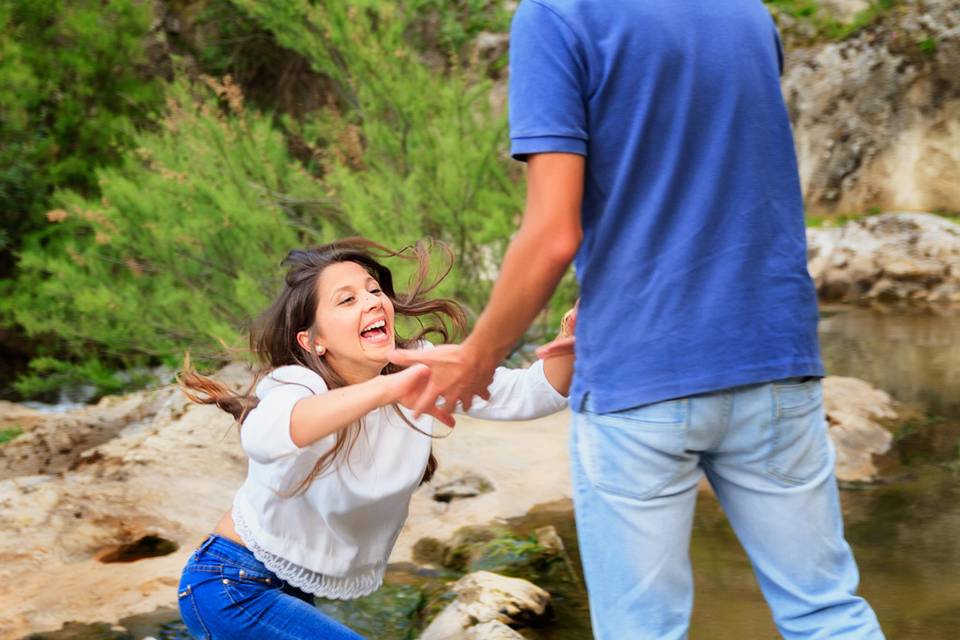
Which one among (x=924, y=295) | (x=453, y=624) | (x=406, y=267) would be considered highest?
(x=406, y=267)

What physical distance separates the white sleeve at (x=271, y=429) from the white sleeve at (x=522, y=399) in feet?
1.34

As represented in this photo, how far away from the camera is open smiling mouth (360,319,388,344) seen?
2354 mm

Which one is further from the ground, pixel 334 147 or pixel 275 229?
pixel 334 147

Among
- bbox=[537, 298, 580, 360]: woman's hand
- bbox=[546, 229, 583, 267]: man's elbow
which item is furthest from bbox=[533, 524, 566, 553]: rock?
bbox=[546, 229, 583, 267]: man's elbow

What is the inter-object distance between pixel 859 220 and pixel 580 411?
9.51 m

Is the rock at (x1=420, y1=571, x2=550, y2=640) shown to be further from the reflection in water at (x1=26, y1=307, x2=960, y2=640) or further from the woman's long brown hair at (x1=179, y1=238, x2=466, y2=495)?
the woman's long brown hair at (x1=179, y1=238, x2=466, y2=495)

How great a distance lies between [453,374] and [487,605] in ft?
5.27

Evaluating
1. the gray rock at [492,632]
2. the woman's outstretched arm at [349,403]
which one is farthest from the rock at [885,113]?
the woman's outstretched arm at [349,403]

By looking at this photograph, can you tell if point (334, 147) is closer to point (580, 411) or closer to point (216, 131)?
point (216, 131)

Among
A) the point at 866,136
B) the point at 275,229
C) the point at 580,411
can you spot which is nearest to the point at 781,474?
the point at 580,411

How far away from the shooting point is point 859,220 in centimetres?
1045

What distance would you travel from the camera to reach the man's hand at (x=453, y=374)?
1.75m

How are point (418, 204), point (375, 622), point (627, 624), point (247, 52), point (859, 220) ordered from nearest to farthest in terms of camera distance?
point (627, 624), point (375, 622), point (418, 204), point (859, 220), point (247, 52)

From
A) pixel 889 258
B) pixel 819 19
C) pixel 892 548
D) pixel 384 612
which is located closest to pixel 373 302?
pixel 384 612
